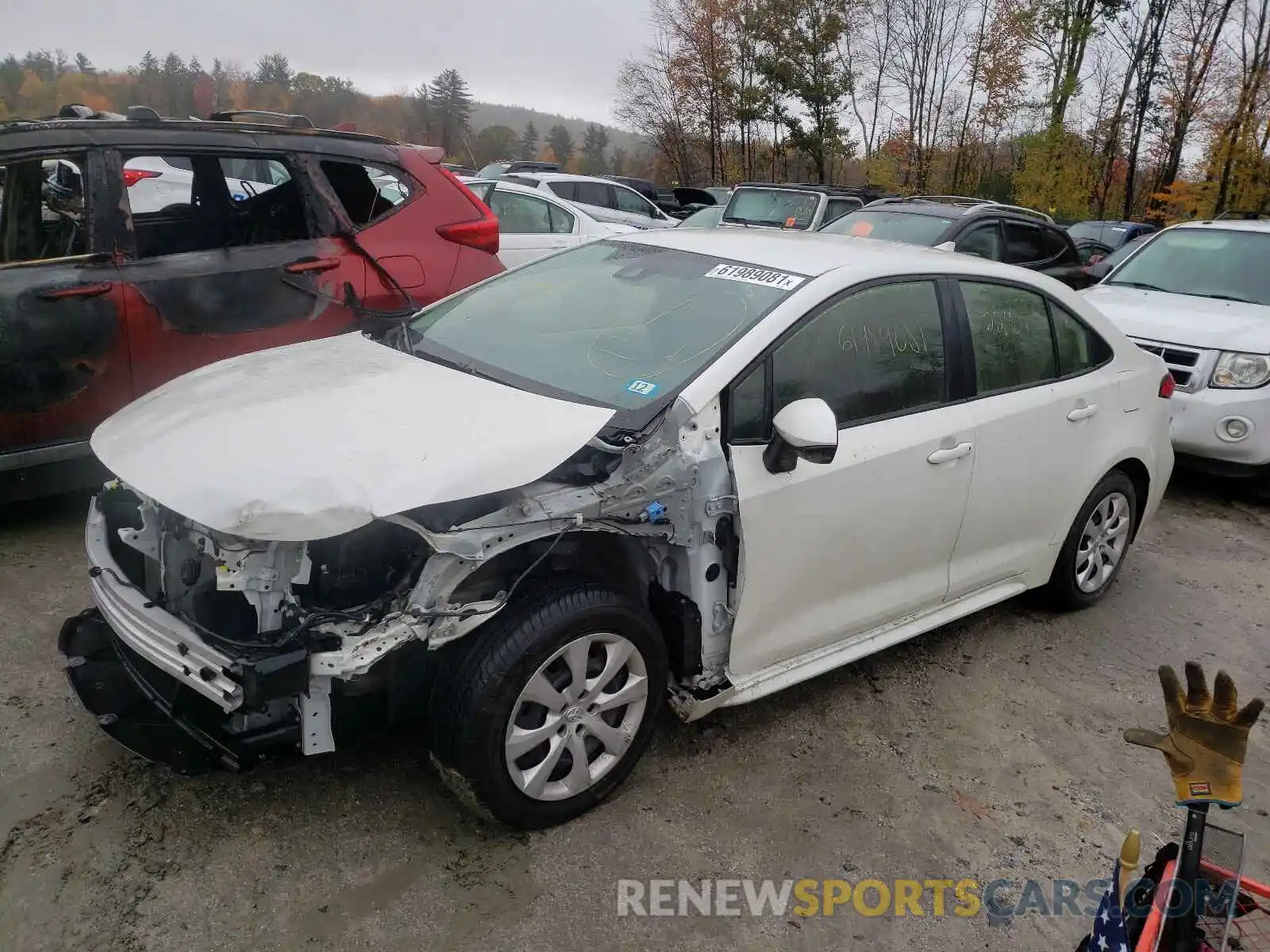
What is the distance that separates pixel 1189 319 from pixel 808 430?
4.88m

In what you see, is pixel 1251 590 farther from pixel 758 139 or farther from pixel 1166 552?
pixel 758 139

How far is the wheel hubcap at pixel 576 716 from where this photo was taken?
2.59 m

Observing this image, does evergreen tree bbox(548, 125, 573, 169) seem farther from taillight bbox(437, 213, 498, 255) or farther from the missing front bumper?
the missing front bumper

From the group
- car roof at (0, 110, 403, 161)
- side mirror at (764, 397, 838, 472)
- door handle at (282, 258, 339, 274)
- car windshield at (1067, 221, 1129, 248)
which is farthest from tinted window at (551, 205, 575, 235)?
car windshield at (1067, 221, 1129, 248)

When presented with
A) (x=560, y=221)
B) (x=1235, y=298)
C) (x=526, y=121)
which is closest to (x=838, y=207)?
(x=560, y=221)

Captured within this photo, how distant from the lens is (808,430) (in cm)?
266

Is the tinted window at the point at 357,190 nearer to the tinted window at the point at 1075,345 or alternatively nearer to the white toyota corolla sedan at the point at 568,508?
the white toyota corolla sedan at the point at 568,508

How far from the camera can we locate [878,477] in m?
3.12

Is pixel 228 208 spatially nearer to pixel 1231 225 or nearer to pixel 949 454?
pixel 949 454

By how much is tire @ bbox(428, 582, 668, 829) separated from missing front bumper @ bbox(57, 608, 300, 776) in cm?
42

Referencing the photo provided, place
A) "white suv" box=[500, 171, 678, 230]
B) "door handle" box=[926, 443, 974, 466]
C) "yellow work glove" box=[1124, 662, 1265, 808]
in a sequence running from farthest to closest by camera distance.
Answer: "white suv" box=[500, 171, 678, 230], "door handle" box=[926, 443, 974, 466], "yellow work glove" box=[1124, 662, 1265, 808]

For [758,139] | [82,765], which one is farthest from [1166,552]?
[758,139]

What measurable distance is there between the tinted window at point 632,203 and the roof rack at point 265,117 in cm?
1101

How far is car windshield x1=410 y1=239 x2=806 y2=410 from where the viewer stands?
117 inches
